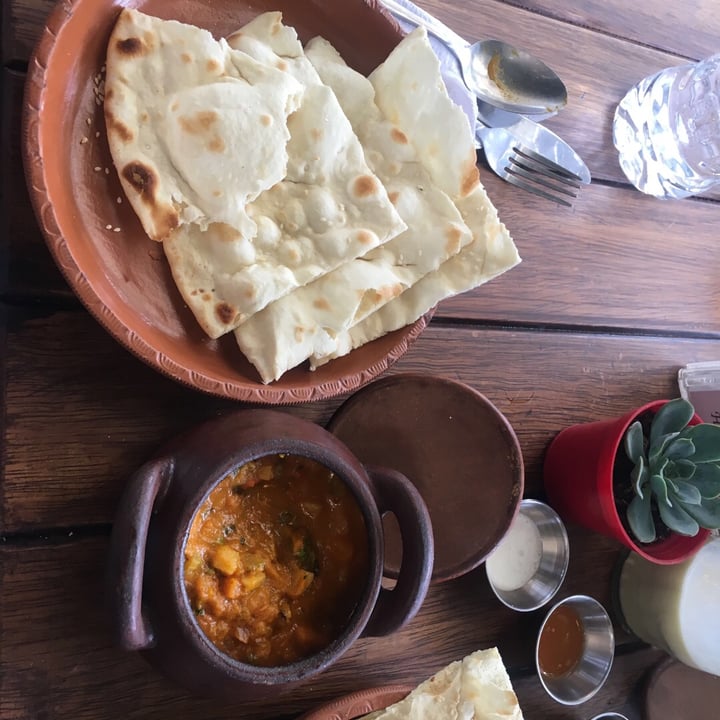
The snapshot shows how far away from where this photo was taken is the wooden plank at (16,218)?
1.08 metres

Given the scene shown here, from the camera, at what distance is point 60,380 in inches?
43.9

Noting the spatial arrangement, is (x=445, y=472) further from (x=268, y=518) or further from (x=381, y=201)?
(x=381, y=201)

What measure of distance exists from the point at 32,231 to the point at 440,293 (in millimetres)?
645

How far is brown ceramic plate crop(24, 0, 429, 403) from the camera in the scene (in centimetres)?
94

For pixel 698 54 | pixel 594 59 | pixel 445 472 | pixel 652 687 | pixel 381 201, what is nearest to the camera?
pixel 381 201

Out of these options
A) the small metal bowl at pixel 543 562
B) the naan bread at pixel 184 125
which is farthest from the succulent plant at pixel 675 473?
the naan bread at pixel 184 125

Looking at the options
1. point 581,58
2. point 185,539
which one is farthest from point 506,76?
point 185,539

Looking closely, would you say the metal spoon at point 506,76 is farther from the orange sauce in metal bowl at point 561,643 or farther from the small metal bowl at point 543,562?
the orange sauce in metal bowl at point 561,643

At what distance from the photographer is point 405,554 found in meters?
1.08

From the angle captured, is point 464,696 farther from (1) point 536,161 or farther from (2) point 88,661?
(1) point 536,161

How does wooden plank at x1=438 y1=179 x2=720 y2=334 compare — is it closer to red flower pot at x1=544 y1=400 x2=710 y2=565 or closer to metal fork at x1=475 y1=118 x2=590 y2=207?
metal fork at x1=475 y1=118 x2=590 y2=207

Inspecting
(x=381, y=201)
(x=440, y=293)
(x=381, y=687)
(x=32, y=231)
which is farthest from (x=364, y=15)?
(x=381, y=687)

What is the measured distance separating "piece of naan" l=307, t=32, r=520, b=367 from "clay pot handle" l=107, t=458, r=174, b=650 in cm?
38

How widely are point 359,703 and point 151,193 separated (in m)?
0.85
